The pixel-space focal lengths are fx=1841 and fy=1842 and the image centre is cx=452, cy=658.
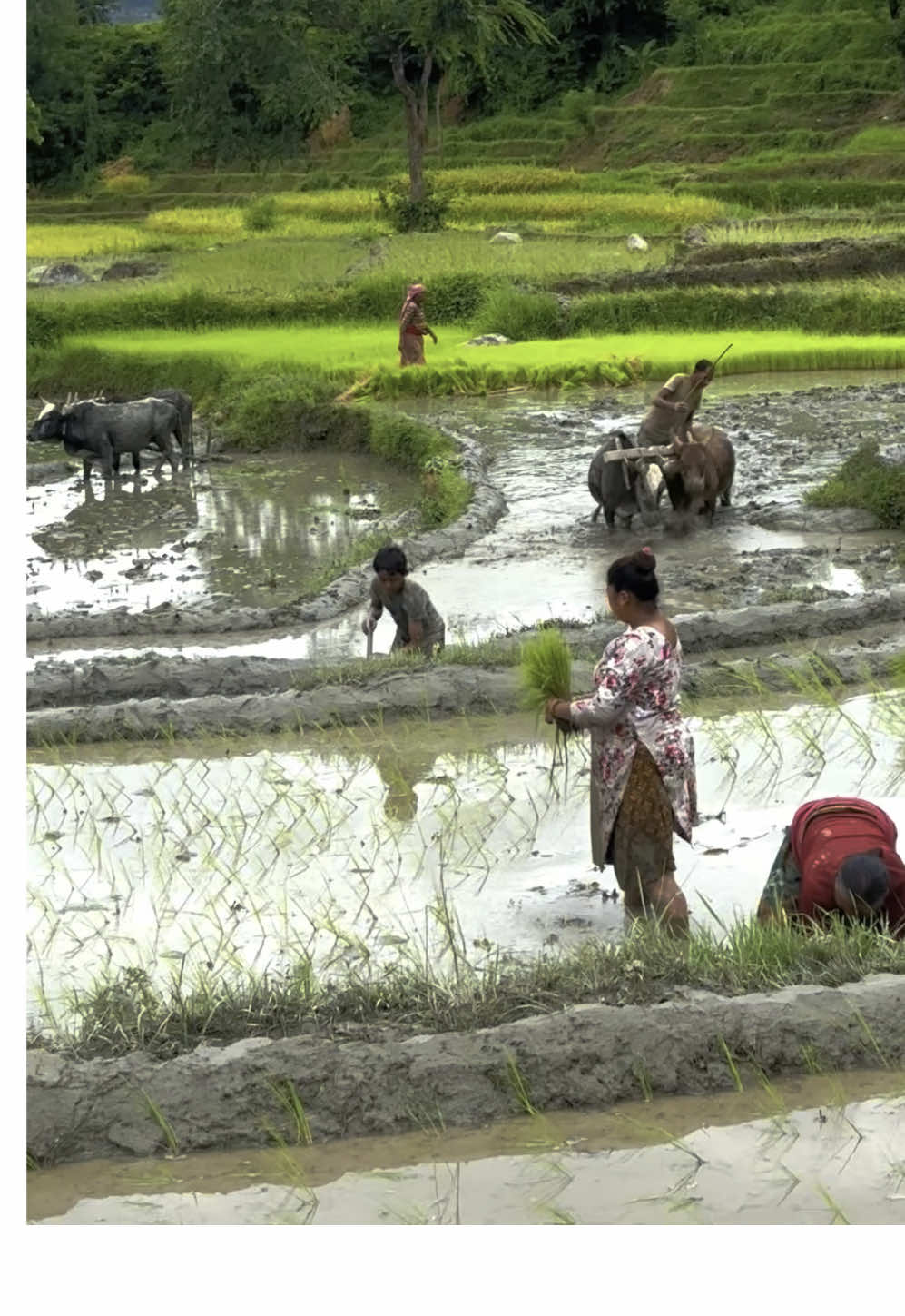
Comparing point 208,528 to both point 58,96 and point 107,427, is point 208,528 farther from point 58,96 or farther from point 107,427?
point 58,96

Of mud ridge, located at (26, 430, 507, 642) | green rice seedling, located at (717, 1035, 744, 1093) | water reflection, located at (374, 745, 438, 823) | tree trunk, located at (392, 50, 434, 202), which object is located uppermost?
tree trunk, located at (392, 50, 434, 202)

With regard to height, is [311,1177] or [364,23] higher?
[364,23]

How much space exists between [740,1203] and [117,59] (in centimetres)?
4112

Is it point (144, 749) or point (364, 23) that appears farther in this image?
point (364, 23)

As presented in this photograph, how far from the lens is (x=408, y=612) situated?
23.0 ft

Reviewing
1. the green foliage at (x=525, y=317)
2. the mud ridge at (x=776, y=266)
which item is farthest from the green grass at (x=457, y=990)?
the mud ridge at (x=776, y=266)

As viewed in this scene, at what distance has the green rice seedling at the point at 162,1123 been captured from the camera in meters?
3.55

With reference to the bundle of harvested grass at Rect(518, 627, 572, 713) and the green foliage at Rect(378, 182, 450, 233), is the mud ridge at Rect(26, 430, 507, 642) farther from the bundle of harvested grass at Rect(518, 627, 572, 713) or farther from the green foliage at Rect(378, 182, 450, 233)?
the green foliage at Rect(378, 182, 450, 233)

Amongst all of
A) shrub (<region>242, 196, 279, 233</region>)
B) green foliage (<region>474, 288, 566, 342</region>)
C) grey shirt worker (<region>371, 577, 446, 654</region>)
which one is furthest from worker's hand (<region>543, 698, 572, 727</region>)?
shrub (<region>242, 196, 279, 233</region>)

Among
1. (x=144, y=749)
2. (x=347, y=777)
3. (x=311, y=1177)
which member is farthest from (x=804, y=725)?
(x=311, y=1177)

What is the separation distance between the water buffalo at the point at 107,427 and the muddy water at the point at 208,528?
0.29m

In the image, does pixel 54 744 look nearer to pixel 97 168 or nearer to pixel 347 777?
pixel 347 777

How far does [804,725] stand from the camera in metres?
6.40

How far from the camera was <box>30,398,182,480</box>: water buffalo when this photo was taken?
13.1 meters
